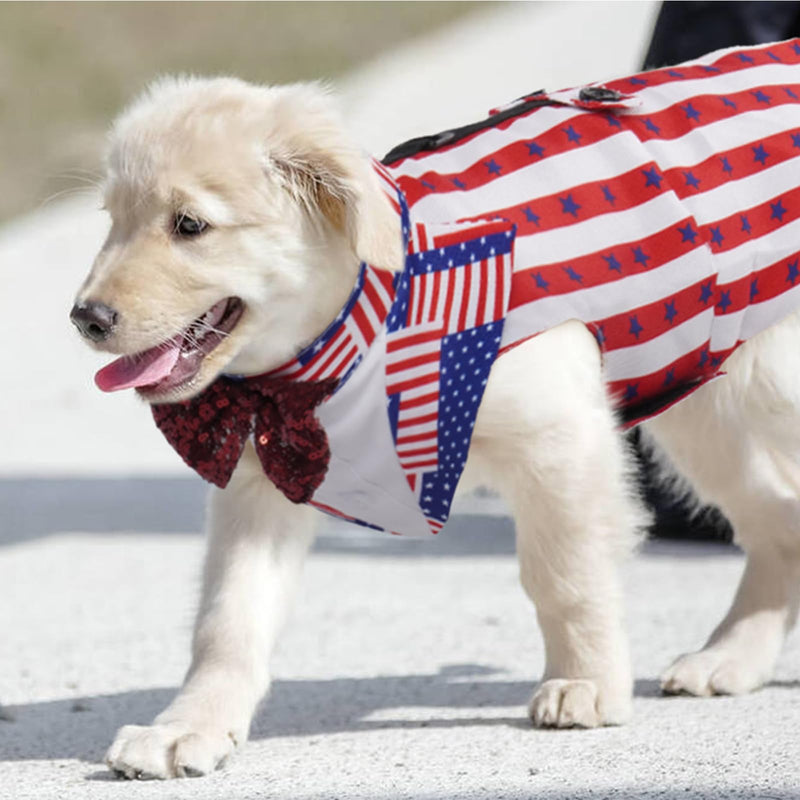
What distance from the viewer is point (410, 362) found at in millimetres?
3340

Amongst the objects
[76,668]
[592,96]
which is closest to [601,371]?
[592,96]

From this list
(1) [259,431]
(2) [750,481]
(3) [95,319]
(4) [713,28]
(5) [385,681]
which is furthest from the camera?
(4) [713,28]

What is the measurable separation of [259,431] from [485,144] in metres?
0.72

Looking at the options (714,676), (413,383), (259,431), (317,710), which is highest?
(413,383)

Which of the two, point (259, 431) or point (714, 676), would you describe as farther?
point (714, 676)

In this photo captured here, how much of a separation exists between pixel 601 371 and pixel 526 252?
0.31 meters

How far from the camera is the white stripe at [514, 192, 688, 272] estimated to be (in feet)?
11.3

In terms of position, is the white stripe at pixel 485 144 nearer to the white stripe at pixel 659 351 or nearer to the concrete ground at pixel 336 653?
the concrete ground at pixel 336 653

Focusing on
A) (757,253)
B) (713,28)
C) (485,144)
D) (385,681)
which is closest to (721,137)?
(757,253)

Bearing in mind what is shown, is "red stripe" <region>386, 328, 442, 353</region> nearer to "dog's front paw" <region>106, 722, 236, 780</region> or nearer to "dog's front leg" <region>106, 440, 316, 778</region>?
"dog's front leg" <region>106, 440, 316, 778</region>

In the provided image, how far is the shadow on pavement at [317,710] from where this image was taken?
363 cm

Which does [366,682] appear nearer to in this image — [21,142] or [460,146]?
[460,146]

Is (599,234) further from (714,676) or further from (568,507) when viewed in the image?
(714,676)

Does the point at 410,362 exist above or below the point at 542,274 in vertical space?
below
